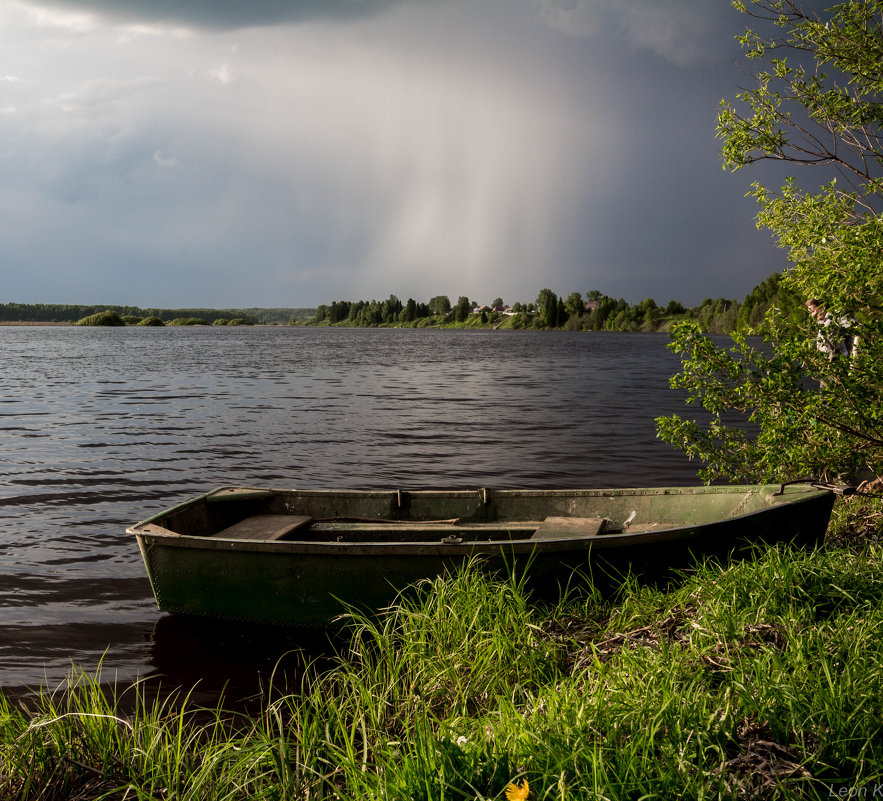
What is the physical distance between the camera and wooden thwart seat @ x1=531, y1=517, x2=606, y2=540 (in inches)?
290

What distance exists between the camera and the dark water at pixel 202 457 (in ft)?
24.2

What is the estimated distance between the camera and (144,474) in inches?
600

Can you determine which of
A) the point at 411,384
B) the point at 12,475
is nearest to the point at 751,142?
the point at 12,475

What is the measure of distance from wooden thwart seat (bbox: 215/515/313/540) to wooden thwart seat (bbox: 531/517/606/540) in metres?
2.77

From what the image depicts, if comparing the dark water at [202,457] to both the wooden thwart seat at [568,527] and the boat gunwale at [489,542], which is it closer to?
the boat gunwale at [489,542]

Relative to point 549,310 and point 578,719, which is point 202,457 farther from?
point 549,310

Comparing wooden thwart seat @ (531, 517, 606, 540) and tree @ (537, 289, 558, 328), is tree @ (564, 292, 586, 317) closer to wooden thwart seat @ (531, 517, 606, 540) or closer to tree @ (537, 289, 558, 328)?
tree @ (537, 289, 558, 328)

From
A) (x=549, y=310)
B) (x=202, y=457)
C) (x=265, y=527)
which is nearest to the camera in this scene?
(x=265, y=527)

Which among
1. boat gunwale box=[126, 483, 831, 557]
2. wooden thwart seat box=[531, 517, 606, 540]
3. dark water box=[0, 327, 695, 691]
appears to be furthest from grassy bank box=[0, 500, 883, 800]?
dark water box=[0, 327, 695, 691]

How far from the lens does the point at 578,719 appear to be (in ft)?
10.6

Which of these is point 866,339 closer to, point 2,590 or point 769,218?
point 769,218

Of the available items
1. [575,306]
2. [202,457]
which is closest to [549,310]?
[575,306]

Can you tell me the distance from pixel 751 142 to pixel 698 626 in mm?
6801

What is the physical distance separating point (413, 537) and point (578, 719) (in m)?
4.95
